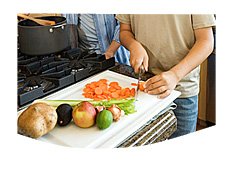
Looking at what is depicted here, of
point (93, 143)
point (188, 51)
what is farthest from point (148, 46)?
point (93, 143)

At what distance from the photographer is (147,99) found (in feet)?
2.90

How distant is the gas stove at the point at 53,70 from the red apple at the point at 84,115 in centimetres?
19

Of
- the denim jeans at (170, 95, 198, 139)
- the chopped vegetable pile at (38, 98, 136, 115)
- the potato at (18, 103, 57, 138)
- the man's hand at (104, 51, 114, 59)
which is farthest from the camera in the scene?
the man's hand at (104, 51, 114, 59)

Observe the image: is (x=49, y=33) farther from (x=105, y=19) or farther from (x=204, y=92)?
(x=204, y=92)

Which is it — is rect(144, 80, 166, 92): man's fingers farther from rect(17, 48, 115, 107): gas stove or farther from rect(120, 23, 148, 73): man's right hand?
rect(17, 48, 115, 107): gas stove

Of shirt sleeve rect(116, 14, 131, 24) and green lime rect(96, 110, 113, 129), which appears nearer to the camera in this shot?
green lime rect(96, 110, 113, 129)

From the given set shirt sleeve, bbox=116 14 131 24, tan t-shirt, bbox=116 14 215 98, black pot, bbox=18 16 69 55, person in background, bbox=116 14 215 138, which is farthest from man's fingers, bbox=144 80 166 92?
black pot, bbox=18 16 69 55

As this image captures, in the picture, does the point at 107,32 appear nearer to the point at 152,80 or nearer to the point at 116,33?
the point at 116,33

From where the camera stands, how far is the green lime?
726 millimetres

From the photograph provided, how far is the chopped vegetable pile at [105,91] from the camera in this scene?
906mm

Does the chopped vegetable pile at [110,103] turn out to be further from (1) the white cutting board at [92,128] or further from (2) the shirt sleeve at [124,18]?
(2) the shirt sleeve at [124,18]

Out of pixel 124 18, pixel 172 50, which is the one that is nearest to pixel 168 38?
pixel 172 50

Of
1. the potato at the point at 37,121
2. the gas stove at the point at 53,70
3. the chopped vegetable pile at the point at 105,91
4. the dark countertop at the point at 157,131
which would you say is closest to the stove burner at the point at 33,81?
the gas stove at the point at 53,70

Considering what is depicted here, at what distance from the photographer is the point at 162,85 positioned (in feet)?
2.94
